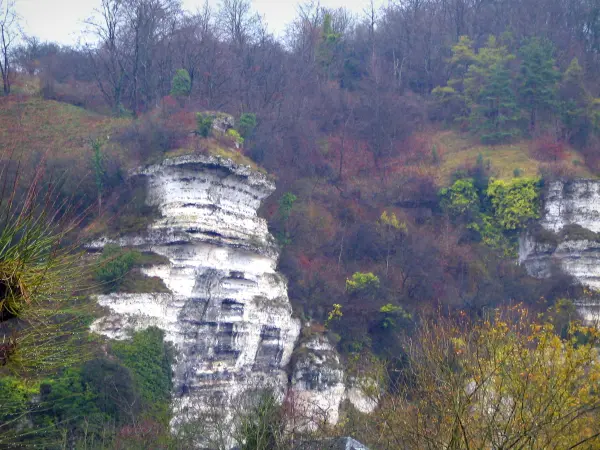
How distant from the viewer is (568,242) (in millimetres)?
33625

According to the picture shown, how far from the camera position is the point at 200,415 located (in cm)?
2488

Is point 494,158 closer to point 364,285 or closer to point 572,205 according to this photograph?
point 572,205

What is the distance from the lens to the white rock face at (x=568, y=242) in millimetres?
33219

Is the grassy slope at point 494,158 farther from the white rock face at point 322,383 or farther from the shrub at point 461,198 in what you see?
the white rock face at point 322,383

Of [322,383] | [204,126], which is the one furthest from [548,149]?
[322,383]

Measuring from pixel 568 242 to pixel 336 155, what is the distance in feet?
43.3

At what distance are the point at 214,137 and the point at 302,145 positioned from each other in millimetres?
9188

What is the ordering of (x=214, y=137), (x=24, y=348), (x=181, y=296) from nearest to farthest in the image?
(x=24, y=348) < (x=181, y=296) < (x=214, y=137)

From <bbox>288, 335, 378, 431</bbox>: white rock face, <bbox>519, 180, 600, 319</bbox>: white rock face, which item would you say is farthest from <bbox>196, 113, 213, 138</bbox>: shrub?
<bbox>519, 180, 600, 319</bbox>: white rock face

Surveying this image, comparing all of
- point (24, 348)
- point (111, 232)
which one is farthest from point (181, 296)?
point (24, 348)

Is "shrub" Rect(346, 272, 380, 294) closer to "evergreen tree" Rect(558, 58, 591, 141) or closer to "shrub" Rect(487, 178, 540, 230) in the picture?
"shrub" Rect(487, 178, 540, 230)

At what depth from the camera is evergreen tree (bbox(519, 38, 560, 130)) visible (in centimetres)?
4016

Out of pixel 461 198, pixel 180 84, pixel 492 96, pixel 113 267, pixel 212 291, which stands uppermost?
pixel 492 96

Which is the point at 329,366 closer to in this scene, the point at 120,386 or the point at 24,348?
the point at 120,386
